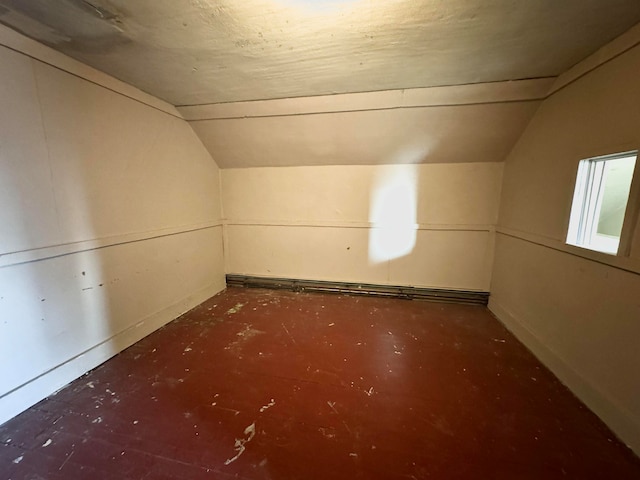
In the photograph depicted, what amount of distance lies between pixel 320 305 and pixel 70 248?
7.48 feet

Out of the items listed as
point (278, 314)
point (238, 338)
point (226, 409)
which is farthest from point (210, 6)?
point (278, 314)

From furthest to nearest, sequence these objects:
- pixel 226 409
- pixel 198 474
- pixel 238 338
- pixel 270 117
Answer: pixel 270 117 → pixel 238 338 → pixel 226 409 → pixel 198 474

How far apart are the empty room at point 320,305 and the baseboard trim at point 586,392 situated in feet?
0.04

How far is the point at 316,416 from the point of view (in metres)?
1.57

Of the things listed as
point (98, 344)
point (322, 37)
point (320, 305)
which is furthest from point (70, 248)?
point (320, 305)

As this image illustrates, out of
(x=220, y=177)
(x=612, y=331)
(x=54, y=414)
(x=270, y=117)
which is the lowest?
(x=54, y=414)

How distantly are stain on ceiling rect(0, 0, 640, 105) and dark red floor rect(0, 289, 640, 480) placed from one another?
2.17 meters

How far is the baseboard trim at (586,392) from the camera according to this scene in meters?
1.39

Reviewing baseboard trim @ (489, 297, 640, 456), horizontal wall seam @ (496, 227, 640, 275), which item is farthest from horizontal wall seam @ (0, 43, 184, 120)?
baseboard trim @ (489, 297, 640, 456)

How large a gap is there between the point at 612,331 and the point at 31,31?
12.1 feet

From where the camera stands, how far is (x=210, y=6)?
4.17 feet

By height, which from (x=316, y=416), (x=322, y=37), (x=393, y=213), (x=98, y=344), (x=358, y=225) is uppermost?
(x=322, y=37)

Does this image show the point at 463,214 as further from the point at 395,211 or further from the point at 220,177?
the point at 220,177

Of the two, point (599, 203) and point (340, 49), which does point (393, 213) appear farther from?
point (340, 49)
